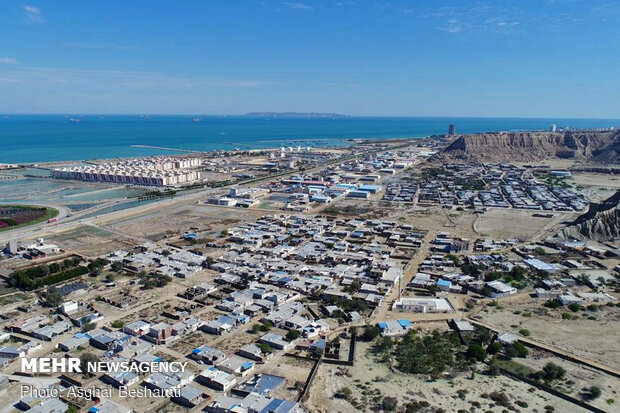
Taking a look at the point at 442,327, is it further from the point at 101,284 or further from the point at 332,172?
the point at 332,172

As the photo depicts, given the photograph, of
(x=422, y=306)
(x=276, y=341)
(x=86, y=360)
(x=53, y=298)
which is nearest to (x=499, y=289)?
(x=422, y=306)

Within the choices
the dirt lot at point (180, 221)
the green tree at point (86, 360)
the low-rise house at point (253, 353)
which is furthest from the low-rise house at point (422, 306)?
the dirt lot at point (180, 221)

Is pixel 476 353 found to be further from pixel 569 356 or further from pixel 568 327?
pixel 568 327

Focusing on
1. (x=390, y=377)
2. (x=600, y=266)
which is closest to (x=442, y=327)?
(x=390, y=377)

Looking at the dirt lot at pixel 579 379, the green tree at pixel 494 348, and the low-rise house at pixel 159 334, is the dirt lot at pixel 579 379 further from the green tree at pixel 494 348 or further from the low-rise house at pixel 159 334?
the low-rise house at pixel 159 334

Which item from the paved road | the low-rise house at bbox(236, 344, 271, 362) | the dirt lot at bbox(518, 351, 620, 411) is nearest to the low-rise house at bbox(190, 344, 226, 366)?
the low-rise house at bbox(236, 344, 271, 362)
